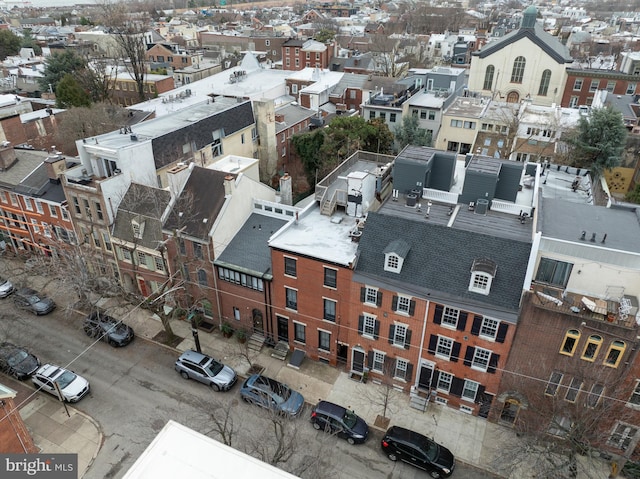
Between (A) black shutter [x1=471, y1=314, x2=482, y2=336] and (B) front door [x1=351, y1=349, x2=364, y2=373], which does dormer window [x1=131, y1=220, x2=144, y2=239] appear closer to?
(B) front door [x1=351, y1=349, x2=364, y2=373]

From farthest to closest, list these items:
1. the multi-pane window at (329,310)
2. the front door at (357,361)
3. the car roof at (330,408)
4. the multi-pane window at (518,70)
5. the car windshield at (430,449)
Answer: the multi-pane window at (518,70), the front door at (357,361), the multi-pane window at (329,310), the car roof at (330,408), the car windshield at (430,449)

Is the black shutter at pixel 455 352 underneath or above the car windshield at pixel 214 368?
above

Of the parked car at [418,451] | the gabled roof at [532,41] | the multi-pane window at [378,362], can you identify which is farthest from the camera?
the gabled roof at [532,41]

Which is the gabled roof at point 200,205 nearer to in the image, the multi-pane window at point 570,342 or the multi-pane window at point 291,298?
the multi-pane window at point 291,298

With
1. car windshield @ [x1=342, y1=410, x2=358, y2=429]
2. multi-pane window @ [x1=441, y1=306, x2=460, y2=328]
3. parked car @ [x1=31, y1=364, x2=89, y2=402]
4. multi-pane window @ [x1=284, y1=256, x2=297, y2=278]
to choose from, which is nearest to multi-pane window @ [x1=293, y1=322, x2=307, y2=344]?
multi-pane window @ [x1=284, y1=256, x2=297, y2=278]

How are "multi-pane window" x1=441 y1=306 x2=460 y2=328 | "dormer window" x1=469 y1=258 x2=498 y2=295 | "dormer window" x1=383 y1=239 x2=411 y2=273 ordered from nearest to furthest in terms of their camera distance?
"dormer window" x1=469 y1=258 x2=498 y2=295
"multi-pane window" x1=441 y1=306 x2=460 y2=328
"dormer window" x1=383 y1=239 x2=411 y2=273

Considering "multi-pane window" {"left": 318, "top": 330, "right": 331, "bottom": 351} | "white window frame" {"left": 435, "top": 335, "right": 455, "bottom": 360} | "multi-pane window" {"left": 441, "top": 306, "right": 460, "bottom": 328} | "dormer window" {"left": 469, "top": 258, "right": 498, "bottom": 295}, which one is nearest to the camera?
"dormer window" {"left": 469, "top": 258, "right": 498, "bottom": 295}

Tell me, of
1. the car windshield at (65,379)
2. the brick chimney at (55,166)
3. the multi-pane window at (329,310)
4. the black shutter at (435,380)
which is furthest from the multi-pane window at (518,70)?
the car windshield at (65,379)

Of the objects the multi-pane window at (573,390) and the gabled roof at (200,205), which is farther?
the gabled roof at (200,205)
